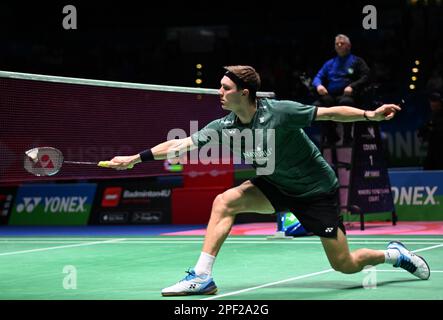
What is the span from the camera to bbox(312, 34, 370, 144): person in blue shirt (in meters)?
13.2

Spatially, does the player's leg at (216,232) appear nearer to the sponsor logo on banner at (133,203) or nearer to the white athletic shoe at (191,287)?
the white athletic shoe at (191,287)

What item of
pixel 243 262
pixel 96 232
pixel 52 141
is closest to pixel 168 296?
pixel 243 262

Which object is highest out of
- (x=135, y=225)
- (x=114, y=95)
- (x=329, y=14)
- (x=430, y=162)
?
(x=329, y=14)

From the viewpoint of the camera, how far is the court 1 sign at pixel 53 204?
679 inches

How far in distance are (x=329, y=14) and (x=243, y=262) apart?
43.2 ft

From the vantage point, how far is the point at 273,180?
283 inches

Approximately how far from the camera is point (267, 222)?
15844mm

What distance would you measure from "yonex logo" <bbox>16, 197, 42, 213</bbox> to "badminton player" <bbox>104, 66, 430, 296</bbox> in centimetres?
1094

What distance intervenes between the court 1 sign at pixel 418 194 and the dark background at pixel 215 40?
10.4ft

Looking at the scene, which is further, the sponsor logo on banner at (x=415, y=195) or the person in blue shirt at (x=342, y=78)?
the sponsor logo on banner at (x=415, y=195)

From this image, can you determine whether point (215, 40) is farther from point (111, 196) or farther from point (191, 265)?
point (191, 265)

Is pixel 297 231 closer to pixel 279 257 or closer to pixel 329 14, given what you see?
pixel 279 257

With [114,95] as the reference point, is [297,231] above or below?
below

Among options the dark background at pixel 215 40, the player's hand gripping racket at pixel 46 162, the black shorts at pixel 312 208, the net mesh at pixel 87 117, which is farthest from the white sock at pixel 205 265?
the dark background at pixel 215 40
